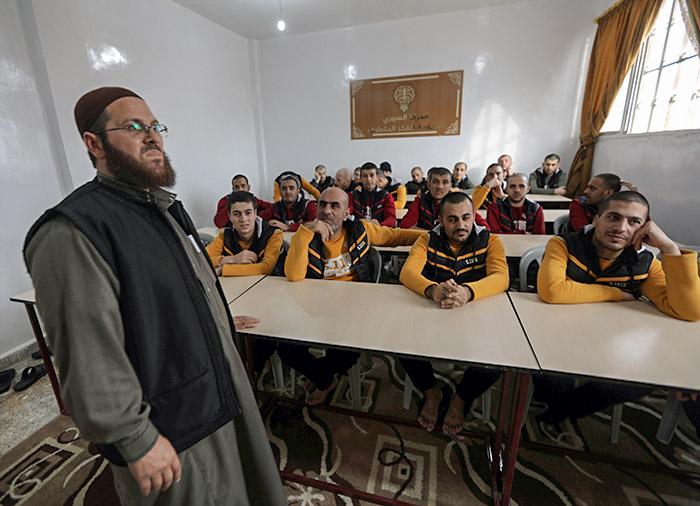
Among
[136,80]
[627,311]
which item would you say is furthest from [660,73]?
[136,80]

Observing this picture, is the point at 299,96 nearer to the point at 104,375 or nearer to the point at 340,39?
the point at 340,39

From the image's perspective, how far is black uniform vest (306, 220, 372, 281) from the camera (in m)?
1.95

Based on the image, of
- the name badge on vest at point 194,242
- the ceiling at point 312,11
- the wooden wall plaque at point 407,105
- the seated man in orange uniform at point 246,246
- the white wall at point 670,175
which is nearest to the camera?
the name badge on vest at point 194,242

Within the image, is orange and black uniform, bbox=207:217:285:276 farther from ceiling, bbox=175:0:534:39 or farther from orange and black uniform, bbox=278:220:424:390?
ceiling, bbox=175:0:534:39

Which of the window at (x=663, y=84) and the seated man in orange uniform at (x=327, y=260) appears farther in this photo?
the window at (x=663, y=84)

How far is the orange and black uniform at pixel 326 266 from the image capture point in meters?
1.80

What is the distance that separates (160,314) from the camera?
2.45 ft

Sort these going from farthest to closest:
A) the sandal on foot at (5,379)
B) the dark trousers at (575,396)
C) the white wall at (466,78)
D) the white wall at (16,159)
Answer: the white wall at (466,78) < the white wall at (16,159) < the sandal on foot at (5,379) < the dark trousers at (575,396)

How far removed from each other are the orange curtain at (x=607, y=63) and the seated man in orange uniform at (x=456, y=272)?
4.15 meters

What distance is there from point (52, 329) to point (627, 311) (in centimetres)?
185

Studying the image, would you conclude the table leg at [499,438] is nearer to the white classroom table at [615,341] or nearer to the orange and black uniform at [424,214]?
the white classroom table at [615,341]

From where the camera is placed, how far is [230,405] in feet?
2.84

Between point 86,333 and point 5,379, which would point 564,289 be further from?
point 5,379

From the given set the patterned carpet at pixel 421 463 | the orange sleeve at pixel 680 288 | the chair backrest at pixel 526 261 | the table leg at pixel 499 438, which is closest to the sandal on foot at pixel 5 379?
the patterned carpet at pixel 421 463
